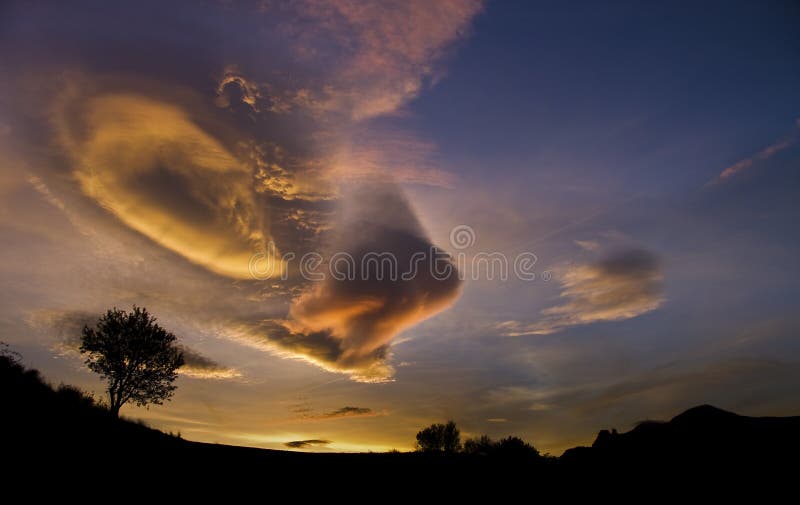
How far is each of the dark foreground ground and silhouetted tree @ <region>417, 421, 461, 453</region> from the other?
84677 mm

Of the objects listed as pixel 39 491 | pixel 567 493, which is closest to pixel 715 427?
pixel 567 493

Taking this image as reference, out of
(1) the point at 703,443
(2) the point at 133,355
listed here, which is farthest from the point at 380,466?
(2) the point at 133,355

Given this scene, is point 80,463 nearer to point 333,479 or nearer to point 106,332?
point 333,479

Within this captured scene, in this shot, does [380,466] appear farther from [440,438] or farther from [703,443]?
[440,438]

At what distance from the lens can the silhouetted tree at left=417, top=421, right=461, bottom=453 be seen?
93375 millimetres

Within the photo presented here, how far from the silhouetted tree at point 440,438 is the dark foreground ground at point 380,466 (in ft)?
278

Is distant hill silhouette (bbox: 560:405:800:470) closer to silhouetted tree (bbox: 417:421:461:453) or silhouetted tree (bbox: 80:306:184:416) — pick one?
silhouetted tree (bbox: 80:306:184:416)

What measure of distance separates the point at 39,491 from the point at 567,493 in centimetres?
1583

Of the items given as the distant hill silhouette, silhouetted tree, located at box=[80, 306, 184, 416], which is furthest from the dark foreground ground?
silhouetted tree, located at box=[80, 306, 184, 416]

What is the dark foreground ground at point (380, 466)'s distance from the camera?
11.0 metres

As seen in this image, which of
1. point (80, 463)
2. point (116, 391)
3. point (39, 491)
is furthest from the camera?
point (116, 391)

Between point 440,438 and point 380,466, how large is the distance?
87656 mm

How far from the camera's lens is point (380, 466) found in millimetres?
15945

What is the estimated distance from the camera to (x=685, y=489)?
516 inches
